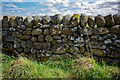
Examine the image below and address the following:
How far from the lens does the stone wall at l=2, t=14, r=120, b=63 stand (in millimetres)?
3893

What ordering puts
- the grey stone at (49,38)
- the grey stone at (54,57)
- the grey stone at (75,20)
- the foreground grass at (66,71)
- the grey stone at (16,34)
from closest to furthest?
the foreground grass at (66,71)
the grey stone at (75,20)
the grey stone at (49,38)
the grey stone at (54,57)
the grey stone at (16,34)

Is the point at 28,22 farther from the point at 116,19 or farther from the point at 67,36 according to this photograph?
the point at 116,19

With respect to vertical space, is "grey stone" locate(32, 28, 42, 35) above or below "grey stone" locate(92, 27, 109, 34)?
below

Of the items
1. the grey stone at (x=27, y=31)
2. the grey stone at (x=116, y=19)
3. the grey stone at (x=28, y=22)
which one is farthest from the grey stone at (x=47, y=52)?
the grey stone at (x=116, y=19)

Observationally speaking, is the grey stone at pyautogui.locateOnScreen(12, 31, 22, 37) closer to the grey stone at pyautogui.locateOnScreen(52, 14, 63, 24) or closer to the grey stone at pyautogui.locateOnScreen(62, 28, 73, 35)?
the grey stone at pyautogui.locateOnScreen(52, 14, 63, 24)

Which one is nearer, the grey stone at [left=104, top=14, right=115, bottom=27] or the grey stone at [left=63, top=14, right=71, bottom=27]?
the grey stone at [left=104, top=14, right=115, bottom=27]

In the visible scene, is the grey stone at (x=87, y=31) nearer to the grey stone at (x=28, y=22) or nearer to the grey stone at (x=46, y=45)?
the grey stone at (x=46, y=45)

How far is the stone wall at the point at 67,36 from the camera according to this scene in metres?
3.89

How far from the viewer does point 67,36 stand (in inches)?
159

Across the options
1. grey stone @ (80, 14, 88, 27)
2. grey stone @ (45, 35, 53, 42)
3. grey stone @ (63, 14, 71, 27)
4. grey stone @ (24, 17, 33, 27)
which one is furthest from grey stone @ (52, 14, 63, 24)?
grey stone @ (24, 17, 33, 27)

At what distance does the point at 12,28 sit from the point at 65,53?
2049 millimetres

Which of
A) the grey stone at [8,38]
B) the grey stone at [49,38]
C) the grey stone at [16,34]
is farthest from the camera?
the grey stone at [8,38]

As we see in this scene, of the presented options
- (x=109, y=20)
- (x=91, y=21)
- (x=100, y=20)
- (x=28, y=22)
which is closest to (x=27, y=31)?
(x=28, y=22)

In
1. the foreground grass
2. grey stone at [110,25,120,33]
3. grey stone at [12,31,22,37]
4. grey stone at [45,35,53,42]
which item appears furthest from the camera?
grey stone at [12,31,22,37]
